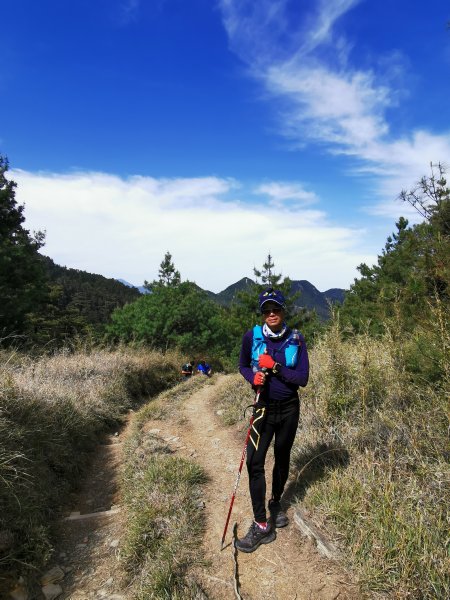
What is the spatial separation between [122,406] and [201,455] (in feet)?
12.9

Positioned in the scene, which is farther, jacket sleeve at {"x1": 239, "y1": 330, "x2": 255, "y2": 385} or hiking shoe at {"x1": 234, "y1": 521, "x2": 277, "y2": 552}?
jacket sleeve at {"x1": 239, "y1": 330, "x2": 255, "y2": 385}

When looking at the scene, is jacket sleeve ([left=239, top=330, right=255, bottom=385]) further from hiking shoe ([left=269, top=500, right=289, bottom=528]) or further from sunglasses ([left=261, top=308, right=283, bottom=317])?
hiking shoe ([left=269, top=500, right=289, bottom=528])

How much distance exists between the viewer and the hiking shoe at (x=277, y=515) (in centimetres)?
345

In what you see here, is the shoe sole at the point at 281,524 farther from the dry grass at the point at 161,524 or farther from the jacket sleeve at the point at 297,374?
the jacket sleeve at the point at 297,374

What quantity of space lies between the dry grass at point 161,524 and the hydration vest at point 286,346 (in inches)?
70.9

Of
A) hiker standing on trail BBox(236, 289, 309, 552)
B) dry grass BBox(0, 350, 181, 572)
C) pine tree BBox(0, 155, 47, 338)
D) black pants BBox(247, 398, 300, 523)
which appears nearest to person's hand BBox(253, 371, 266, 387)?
hiker standing on trail BBox(236, 289, 309, 552)

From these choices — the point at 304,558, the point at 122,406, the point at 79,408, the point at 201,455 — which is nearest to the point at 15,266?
the point at 122,406

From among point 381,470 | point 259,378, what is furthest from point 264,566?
point 259,378

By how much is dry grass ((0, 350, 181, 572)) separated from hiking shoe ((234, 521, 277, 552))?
6.10 feet

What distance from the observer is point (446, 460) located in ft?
10.9

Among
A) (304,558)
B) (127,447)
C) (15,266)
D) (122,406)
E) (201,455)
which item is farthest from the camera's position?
(15,266)

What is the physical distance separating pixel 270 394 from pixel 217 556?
1532 millimetres

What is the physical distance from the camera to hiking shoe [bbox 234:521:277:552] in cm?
320

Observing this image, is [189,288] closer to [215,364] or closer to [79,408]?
[215,364]
